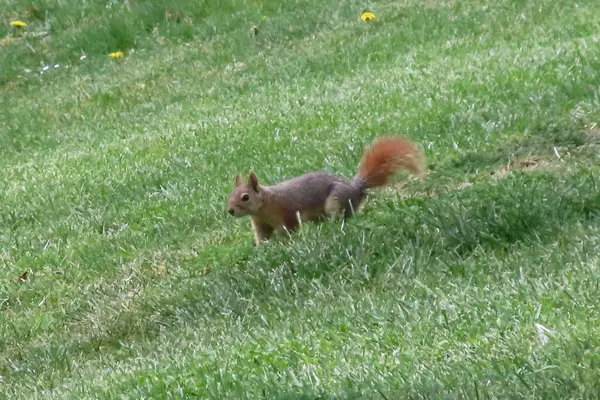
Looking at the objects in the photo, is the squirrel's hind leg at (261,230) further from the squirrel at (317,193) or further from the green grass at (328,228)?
the green grass at (328,228)

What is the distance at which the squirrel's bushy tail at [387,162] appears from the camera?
20.8 feet

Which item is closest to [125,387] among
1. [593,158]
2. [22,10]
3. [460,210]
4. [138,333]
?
[138,333]

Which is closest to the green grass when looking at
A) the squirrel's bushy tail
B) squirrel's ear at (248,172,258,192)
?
the squirrel's bushy tail

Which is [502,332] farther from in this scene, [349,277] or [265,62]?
[265,62]

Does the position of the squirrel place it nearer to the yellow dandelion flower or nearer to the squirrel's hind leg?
the squirrel's hind leg

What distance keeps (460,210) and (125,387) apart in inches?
82.5

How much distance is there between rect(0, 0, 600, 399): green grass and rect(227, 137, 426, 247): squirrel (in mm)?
170

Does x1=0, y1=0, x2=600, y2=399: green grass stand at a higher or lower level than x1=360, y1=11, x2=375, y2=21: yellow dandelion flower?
higher

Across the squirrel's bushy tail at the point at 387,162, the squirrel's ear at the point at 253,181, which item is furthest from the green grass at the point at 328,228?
the squirrel's ear at the point at 253,181

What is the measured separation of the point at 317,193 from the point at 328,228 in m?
0.35

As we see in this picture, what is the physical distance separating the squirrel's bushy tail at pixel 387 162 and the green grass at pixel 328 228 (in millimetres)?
158

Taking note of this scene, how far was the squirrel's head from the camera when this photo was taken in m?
6.31

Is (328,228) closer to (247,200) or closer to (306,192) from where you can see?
(306,192)

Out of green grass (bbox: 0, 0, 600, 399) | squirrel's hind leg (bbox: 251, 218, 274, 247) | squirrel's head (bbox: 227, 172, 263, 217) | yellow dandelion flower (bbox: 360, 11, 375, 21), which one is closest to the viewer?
green grass (bbox: 0, 0, 600, 399)
